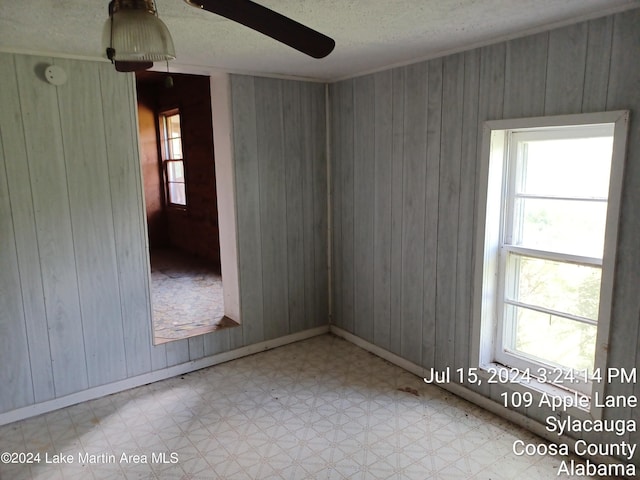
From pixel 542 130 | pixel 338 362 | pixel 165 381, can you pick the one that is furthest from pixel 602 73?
pixel 165 381

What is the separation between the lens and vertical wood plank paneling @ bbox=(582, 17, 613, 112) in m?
2.08

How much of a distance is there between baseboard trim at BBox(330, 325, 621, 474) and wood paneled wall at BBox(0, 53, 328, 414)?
990mm

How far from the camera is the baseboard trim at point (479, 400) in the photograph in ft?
7.98

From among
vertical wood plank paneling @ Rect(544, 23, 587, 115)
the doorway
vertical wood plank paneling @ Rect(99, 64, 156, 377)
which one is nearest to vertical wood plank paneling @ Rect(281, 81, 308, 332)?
the doorway

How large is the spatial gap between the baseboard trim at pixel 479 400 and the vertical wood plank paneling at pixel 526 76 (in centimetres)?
171

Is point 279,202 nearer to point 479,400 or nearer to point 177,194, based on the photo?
point 479,400

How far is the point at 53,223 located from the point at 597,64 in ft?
10.1

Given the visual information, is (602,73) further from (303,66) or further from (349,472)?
(349,472)

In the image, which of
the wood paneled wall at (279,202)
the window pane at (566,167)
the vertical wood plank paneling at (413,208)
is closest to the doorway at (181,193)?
the wood paneled wall at (279,202)

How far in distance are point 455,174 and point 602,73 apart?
95cm

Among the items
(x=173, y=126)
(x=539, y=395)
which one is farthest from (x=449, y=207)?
(x=173, y=126)

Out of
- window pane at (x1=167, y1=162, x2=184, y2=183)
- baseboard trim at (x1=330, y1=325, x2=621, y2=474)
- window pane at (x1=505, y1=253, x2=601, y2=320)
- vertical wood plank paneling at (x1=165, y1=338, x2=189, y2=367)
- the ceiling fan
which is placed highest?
the ceiling fan

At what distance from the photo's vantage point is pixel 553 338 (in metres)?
2.59

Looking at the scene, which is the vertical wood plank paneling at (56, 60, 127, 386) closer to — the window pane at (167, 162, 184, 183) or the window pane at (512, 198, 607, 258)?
the window pane at (512, 198, 607, 258)
